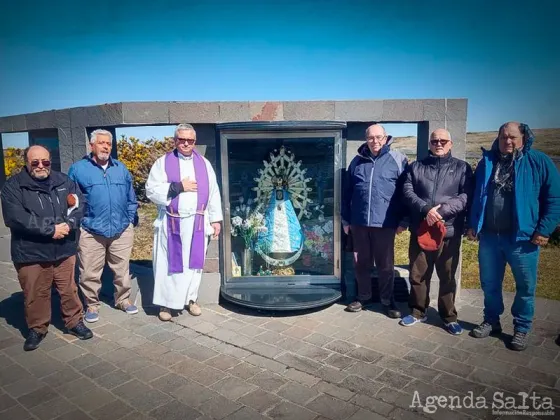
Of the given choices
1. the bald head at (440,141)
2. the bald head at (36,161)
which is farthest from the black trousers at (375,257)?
the bald head at (36,161)

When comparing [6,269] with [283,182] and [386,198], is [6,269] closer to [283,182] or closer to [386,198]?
[283,182]

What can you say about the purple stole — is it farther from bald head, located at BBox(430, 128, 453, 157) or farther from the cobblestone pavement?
bald head, located at BBox(430, 128, 453, 157)

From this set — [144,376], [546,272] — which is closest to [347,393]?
[144,376]

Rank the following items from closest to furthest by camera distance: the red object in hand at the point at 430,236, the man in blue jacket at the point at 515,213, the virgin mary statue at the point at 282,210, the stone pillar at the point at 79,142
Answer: the man in blue jacket at the point at 515,213
the red object in hand at the point at 430,236
the virgin mary statue at the point at 282,210
the stone pillar at the point at 79,142

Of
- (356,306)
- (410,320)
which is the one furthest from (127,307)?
(410,320)

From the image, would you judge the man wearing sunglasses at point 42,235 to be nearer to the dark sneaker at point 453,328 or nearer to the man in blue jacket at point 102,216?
the man in blue jacket at point 102,216

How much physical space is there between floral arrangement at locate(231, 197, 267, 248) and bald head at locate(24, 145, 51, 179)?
6.49 feet

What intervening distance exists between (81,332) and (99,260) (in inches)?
30.3

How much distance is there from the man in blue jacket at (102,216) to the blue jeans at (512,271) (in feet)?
11.7

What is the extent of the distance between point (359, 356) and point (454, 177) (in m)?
1.84

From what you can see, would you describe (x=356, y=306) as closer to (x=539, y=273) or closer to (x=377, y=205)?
(x=377, y=205)

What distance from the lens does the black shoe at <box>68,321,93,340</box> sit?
4.04 m

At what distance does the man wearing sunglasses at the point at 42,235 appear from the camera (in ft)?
11.9

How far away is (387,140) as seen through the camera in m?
4.38
